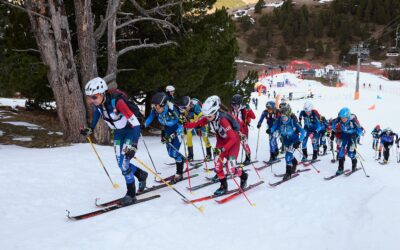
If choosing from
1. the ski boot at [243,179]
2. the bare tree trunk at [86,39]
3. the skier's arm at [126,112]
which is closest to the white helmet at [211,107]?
the skier's arm at [126,112]

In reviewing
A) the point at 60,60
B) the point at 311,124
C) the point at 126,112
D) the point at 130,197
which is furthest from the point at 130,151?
the point at 311,124

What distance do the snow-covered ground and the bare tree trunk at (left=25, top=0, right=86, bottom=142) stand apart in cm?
234

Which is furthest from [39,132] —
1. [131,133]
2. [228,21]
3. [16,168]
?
[228,21]

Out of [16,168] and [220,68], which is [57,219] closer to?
[16,168]

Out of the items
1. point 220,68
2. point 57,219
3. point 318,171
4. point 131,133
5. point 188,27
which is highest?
point 188,27

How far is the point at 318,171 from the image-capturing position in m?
10.9

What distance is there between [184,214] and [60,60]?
820 cm

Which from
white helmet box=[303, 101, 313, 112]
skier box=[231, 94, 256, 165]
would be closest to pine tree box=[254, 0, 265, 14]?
white helmet box=[303, 101, 313, 112]

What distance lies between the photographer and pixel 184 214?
6.77 m

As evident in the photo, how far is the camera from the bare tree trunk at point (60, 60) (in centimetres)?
1193

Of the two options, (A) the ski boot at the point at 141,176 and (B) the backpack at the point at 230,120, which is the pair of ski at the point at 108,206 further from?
(B) the backpack at the point at 230,120

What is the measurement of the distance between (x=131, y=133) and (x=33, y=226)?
7.63 ft

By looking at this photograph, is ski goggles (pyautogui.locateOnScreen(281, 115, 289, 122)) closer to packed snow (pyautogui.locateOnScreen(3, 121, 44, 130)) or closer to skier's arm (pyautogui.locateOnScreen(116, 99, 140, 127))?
skier's arm (pyautogui.locateOnScreen(116, 99, 140, 127))

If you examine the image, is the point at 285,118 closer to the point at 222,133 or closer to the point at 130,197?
the point at 222,133
